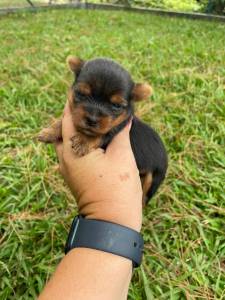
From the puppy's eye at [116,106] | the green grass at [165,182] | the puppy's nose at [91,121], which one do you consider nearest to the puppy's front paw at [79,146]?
the puppy's nose at [91,121]

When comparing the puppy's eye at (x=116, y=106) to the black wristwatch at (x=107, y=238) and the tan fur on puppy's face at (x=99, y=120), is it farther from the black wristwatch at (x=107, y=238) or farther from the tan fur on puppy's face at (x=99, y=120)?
the black wristwatch at (x=107, y=238)

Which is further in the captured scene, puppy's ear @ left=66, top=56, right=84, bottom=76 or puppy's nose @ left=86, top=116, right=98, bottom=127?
puppy's ear @ left=66, top=56, right=84, bottom=76

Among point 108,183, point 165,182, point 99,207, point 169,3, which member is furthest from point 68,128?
point 169,3

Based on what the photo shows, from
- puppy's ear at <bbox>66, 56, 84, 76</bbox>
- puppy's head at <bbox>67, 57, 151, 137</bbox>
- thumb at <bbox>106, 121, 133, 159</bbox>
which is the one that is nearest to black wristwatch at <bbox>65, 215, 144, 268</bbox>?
thumb at <bbox>106, 121, 133, 159</bbox>

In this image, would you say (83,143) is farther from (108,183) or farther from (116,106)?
(108,183)

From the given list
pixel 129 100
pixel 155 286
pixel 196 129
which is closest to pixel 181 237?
pixel 155 286

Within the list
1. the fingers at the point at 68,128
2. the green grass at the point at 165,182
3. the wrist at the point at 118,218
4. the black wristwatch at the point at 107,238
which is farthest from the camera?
the green grass at the point at 165,182

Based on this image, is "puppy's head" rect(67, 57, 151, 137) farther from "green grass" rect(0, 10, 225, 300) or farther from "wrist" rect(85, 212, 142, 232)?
"green grass" rect(0, 10, 225, 300)
